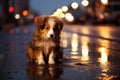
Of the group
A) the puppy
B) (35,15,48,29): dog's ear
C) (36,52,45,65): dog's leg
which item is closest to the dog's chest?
the puppy

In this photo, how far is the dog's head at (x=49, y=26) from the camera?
536 inches

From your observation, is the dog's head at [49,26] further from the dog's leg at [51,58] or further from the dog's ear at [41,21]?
the dog's leg at [51,58]

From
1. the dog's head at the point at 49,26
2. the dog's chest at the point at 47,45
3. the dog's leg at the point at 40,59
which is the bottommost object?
the dog's leg at the point at 40,59

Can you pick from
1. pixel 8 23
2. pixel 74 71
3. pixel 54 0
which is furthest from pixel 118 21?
pixel 74 71

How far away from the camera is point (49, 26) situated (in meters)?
13.6

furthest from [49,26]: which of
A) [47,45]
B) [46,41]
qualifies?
[47,45]

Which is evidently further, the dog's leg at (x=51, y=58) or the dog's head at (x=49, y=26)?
the dog's leg at (x=51, y=58)

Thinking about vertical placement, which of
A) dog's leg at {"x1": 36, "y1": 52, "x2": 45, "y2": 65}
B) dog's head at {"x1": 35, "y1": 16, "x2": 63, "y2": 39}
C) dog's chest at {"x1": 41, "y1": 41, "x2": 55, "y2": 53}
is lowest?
dog's leg at {"x1": 36, "y1": 52, "x2": 45, "y2": 65}

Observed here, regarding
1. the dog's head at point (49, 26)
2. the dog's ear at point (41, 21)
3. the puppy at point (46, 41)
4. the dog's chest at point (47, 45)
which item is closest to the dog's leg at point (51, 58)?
the puppy at point (46, 41)

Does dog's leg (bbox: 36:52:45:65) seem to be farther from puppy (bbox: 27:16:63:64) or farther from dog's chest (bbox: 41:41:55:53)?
dog's chest (bbox: 41:41:55:53)

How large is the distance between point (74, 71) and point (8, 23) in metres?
49.2

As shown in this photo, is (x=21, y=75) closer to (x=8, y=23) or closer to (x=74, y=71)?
(x=74, y=71)

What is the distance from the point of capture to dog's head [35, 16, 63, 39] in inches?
536

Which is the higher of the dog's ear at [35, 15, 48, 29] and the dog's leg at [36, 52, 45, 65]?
the dog's ear at [35, 15, 48, 29]
